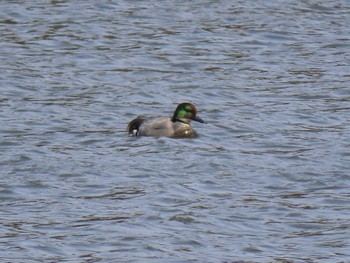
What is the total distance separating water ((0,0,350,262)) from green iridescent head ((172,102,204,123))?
28 cm

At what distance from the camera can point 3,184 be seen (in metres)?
13.5

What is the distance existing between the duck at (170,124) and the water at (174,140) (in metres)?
0.16

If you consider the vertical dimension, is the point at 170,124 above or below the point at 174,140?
above

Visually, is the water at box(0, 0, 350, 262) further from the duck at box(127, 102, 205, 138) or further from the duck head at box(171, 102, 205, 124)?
the duck head at box(171, 102, 205, 124)

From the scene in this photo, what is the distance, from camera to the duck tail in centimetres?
1623

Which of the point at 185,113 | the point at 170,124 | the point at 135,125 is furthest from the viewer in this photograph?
the point at 185,113

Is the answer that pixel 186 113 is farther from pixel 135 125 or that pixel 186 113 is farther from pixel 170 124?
pixel 135 125

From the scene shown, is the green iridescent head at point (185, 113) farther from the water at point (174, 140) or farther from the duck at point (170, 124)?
the water at point (174, 140)

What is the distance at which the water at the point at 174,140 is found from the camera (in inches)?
469

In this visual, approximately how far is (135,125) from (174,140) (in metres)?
0.49

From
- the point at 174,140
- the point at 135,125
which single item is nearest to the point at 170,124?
the point at 174,140

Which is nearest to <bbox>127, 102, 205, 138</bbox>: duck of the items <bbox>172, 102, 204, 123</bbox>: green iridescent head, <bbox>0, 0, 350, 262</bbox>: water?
<bbox>172, 102, 204, 123</bbox>: green iridescent head

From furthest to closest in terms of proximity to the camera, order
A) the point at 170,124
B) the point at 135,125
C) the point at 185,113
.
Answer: the point at 185,113
the point at 170,124
the point at 135,125

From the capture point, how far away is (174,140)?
16297 millimetres
